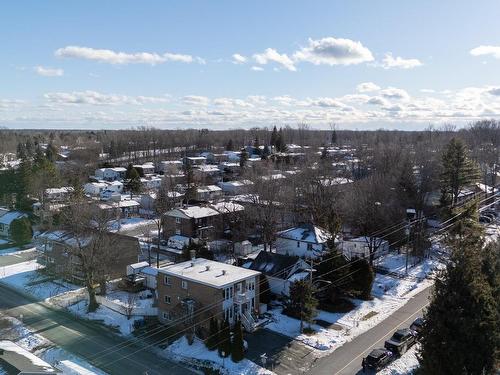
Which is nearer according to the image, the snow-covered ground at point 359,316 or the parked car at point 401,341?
the parked car at point 401,341

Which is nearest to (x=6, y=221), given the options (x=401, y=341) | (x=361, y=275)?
(x=361, y=275)

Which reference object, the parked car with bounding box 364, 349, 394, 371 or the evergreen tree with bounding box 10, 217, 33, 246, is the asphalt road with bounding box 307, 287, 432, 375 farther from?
the evergreen tree with bounding box 10, 217, 33, 246

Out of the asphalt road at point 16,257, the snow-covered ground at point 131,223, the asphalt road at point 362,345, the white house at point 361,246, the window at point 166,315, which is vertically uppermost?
the white house at point 361,246

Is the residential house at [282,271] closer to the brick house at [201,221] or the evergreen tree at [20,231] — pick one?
the brick house at [201,221]

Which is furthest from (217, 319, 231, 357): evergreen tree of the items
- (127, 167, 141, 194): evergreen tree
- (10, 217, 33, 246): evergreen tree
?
(127, 167, 141, 194): evergreen tree

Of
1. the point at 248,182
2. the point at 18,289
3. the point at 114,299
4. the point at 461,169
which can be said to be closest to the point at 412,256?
the point at 461,169

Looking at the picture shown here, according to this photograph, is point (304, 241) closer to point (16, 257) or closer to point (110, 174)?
point (16, 257)

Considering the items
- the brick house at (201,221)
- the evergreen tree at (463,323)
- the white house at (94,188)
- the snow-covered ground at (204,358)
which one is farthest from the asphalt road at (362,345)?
the white house at (94,188)
